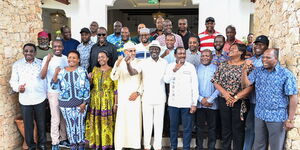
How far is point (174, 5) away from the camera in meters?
10.5

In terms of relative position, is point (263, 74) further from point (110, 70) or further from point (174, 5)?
point (174, 5)

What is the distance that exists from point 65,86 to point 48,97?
491mm

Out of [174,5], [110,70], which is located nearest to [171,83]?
[110,70]

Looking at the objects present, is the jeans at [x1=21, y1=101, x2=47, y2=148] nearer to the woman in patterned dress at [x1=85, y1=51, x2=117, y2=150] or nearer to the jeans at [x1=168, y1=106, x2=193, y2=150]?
the woman in patterned dress at [x1=85, y1=51, x2=117, y2=150]

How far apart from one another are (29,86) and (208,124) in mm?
2809

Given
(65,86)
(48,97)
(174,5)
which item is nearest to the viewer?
(65,86)

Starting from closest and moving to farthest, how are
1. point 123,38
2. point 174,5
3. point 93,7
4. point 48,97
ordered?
point 48,97 → point 123,38 → point 93,7 → point 174,5

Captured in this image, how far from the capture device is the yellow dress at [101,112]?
3.47m

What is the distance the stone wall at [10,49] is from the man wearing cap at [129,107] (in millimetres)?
1809

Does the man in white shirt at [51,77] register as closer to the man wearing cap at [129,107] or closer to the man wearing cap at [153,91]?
the man wearing cap at [129,107]

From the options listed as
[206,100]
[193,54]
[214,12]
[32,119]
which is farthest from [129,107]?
[214,12]

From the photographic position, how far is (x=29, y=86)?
358 centimetres

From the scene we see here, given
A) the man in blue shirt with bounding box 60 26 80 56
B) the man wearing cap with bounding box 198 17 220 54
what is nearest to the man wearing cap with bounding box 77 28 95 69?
the man in blue shirt with bounding box 60 26 80 56

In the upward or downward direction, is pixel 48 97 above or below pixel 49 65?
below
